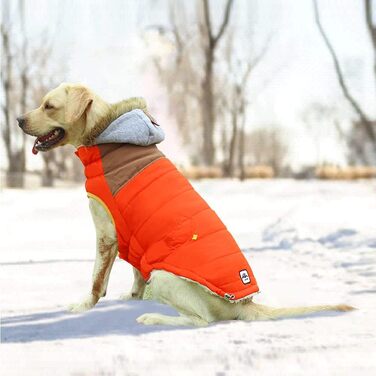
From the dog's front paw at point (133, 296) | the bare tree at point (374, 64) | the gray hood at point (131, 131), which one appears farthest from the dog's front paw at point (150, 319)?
the bare tree at point (374, 64)

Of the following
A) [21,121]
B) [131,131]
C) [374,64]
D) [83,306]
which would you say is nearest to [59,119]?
[21,121]

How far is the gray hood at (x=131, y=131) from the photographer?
3760mm

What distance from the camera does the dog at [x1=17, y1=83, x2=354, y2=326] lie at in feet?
11.6

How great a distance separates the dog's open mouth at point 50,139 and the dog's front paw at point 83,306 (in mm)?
967

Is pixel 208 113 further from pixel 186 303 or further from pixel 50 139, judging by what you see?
pixel 186 303

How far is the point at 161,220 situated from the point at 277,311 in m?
0.83

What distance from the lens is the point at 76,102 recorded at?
3.80 meters

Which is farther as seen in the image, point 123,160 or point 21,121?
point 21,121

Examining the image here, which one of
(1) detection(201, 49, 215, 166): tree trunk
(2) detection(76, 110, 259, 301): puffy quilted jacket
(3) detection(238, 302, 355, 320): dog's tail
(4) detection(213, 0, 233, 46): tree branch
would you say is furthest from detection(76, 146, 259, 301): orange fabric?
(1) detection(201, 49, 215, 166): tree trunk

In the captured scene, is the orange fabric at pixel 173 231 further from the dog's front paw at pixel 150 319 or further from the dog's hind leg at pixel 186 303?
the dog's front paw at pixel 150 319

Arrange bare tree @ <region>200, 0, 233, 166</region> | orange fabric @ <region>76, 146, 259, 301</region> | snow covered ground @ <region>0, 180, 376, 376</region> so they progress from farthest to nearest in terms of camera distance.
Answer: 1. bare tree @ <region>200, 0, 233, 166</region>
2. orange fabric @ <region>76, 146, 259, 301</region>
3. snow covered ground @ <region>0, 180, 376, 376</region>

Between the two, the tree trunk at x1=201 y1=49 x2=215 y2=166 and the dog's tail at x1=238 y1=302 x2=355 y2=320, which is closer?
the dog's tail at x1=238 y1=302 x2=355 y2=320

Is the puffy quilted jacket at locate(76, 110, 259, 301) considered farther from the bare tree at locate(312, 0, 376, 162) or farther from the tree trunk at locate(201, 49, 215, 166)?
the tree trunk at locate(201, 49, 215, 166)

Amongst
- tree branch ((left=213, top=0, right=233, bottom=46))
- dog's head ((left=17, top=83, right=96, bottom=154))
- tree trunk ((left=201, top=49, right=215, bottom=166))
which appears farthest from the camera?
tree trunk ((left=201, top=49, right=215, bottom=166))
